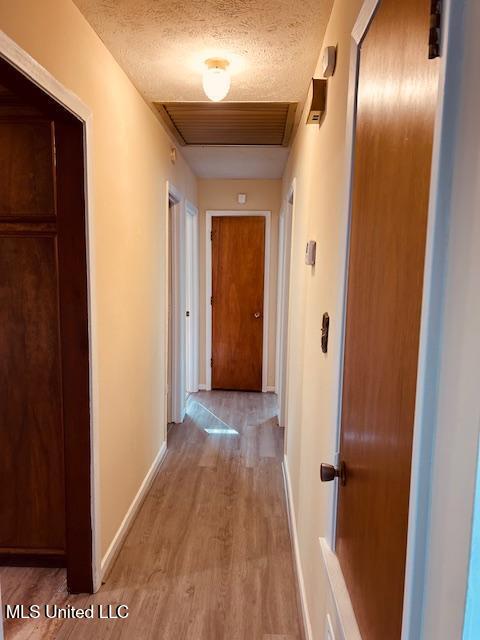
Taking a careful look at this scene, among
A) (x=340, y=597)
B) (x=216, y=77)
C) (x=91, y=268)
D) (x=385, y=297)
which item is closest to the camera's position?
(x=385, y=297)

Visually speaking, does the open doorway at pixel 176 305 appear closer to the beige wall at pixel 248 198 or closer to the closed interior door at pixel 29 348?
the beige wall at pixel 248 198

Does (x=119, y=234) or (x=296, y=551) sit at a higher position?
(x=119, y=234)

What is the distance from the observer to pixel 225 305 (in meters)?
4.94

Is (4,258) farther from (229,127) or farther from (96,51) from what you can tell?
(229,127)

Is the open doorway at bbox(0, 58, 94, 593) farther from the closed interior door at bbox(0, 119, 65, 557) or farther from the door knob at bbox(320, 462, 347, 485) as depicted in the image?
the door knob at bbox(320, 462, 347, 485)

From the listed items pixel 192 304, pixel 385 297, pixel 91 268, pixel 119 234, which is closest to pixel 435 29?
pixel 385 297

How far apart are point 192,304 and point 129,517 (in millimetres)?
2710

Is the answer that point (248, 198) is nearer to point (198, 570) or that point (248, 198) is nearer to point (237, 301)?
point (237, 301)

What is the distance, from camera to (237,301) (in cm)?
493

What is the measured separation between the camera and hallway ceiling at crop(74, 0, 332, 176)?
1579 millimetres

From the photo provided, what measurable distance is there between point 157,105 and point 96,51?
85cm

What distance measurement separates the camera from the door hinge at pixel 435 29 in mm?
550

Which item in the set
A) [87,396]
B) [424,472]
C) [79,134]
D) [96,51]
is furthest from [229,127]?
[424,472]

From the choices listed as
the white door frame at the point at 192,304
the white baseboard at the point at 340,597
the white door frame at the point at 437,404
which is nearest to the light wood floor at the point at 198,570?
the white baseboard at the point at 340,597
